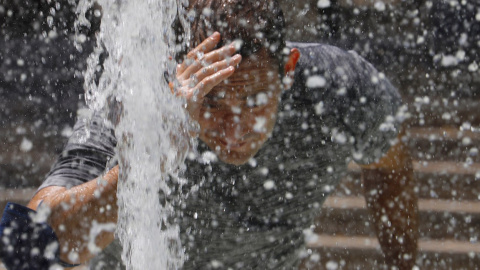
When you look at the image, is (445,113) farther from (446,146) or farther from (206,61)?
(206,61)

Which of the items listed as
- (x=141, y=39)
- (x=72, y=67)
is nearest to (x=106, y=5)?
(x=141, y=39)

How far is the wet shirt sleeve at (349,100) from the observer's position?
203cm

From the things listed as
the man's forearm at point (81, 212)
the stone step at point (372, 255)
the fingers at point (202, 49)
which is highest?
the fingers at point (202, 49)

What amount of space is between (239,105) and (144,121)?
0.29m

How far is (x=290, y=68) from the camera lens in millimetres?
1852

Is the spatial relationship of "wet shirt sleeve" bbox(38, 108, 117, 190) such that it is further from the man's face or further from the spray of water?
the man's face

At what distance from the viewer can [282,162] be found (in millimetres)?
1989

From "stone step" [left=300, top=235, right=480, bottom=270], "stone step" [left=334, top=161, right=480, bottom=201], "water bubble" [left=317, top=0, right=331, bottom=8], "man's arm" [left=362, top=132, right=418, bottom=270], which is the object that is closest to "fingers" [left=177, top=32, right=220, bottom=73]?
"man's arm" [left=362, top=132, right=418, bottom=270]

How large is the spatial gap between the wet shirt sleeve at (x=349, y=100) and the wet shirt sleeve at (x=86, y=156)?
0.63 metres

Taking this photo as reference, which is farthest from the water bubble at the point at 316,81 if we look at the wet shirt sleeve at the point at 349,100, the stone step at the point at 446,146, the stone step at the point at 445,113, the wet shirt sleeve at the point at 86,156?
the stone step at the point at 445,113

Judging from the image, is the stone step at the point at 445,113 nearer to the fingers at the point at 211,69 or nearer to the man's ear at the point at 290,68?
the man's ear at the point at 290,68

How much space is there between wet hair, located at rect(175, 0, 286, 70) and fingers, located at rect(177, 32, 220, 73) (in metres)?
0.05

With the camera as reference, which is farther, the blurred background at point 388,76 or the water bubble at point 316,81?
the blurred background at point 388,76

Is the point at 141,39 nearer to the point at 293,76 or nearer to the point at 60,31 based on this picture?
the point at 293,76
